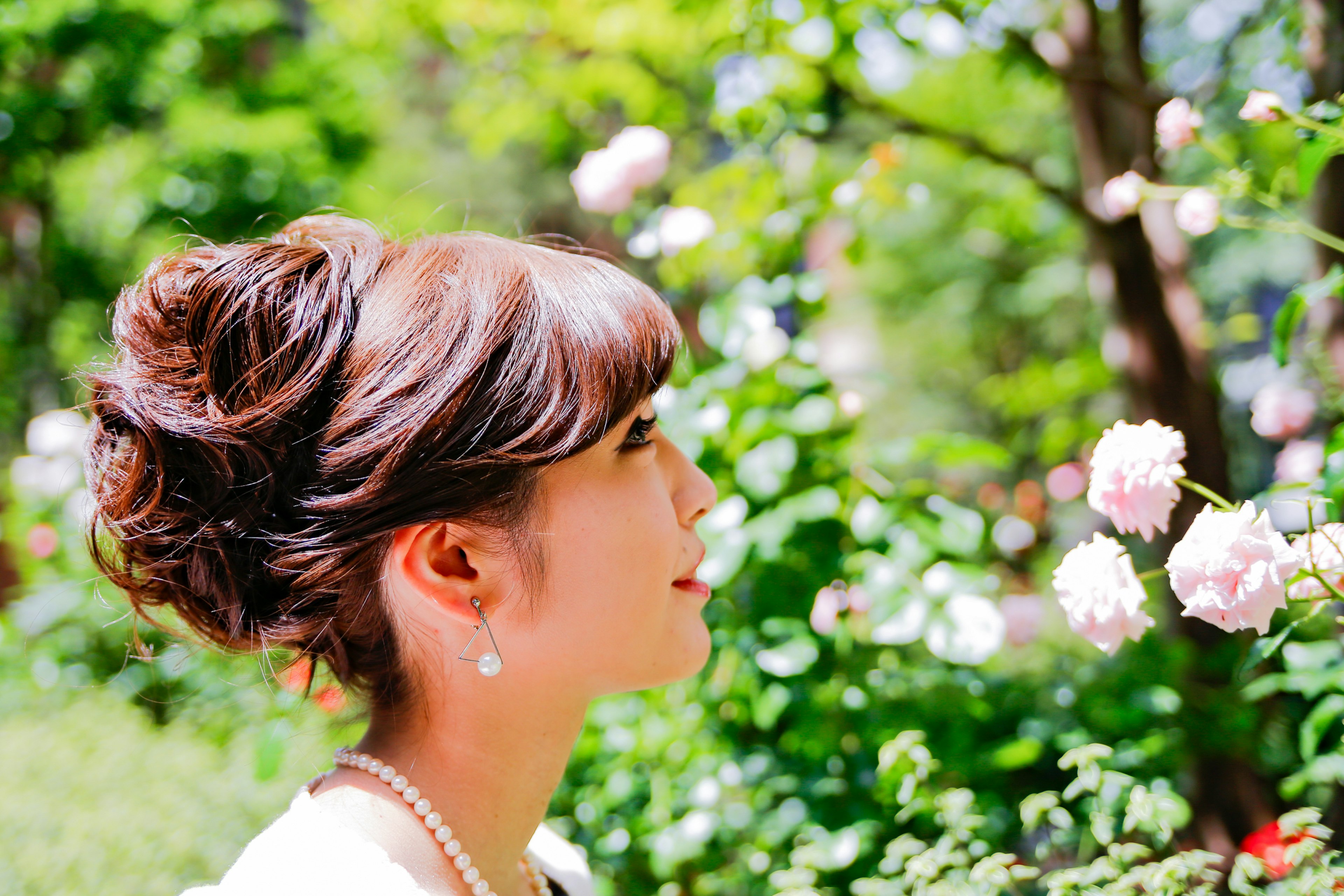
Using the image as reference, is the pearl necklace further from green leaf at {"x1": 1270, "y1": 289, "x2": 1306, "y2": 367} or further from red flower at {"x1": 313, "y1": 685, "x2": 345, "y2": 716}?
green leaf at {"x1": 1270, "y1": 289, "x2": 1306, "y2": 367}

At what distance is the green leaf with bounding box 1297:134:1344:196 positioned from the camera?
3.69ft

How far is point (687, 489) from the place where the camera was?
4.46 feet

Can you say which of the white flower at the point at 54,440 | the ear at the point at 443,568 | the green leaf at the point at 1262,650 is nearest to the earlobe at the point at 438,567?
the ear at the point at 443,568

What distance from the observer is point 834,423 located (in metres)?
2.13

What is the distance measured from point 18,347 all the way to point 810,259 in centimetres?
1013

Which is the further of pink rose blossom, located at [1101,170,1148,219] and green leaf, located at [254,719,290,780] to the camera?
green leaf, located at [254,719,290,780]

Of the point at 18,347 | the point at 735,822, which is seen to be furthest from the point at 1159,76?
the point at 18,347

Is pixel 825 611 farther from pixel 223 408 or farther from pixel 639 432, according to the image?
pixel 223 408

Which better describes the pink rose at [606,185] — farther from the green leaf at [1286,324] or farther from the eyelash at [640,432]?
the green leaf at [1286,324]

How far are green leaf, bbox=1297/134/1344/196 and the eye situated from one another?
868 mm

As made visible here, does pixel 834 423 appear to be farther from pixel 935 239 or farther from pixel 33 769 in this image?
pixel 935 239

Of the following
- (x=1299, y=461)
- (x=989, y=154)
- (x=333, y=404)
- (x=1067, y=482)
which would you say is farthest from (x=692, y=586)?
(x=1067, y=482)

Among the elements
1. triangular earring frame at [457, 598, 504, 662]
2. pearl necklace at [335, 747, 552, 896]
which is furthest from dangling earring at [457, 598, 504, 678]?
pearl necklace at [335, 747, 552, 896]

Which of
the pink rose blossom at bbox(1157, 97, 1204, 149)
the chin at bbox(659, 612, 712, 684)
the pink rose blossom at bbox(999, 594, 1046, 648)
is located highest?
the pink rose blossom at bbox(1157, 97, 1204, 149)
